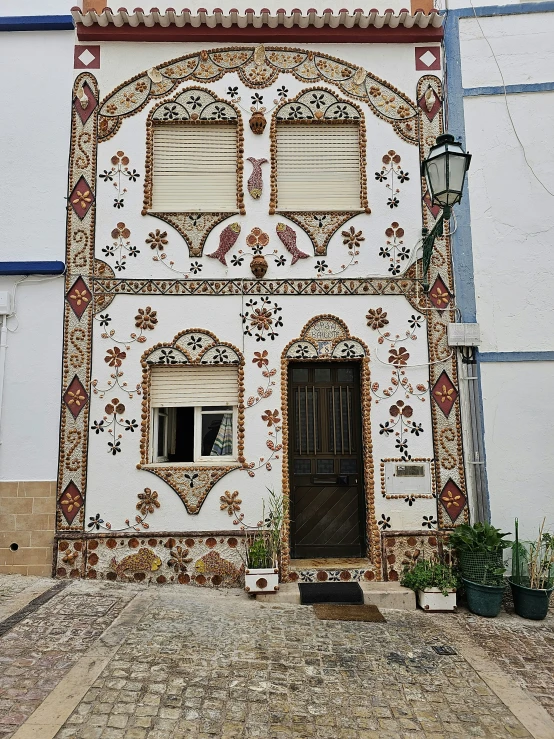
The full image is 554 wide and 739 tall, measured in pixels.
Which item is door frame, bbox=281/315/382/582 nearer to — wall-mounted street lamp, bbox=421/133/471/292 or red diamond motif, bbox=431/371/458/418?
red diamond motif, bbox=431/371/458/418

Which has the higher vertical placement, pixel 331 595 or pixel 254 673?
pixel 331 595

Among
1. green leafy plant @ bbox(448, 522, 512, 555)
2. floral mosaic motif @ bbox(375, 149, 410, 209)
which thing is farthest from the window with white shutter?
floral mosaic motif @ bbox(375, 149, 410, 209)

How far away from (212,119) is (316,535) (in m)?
5.13

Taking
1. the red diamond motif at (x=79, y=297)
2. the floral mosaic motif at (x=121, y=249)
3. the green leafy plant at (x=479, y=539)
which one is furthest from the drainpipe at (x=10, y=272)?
the green leafy plant at (x=479, y=539)

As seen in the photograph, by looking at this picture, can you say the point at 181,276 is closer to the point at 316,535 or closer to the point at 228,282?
the point at 228,282

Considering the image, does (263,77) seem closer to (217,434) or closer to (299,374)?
(299,374)

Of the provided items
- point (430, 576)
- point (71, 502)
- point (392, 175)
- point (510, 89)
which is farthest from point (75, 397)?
point (510, 89)

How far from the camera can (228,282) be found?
20.2 feet

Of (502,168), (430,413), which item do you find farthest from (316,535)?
(502,168)

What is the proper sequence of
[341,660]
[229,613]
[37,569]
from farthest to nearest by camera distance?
[37,569], [229,613], [341,660]

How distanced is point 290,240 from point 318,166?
105 cm

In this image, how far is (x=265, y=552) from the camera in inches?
218

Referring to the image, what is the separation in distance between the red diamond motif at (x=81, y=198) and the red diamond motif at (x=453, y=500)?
17.4ft

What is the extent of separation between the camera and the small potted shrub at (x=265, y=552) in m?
5.38
